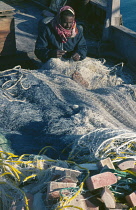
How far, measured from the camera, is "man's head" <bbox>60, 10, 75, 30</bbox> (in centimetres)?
607

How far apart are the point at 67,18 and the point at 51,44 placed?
0.59m

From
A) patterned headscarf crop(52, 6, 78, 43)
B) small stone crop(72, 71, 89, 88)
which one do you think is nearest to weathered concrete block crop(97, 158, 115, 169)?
small stone crop(72, 71, 89, 88)

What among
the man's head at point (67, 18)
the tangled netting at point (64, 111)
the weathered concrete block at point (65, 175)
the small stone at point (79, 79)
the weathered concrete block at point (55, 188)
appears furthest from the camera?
the man's head at point (67, 18)

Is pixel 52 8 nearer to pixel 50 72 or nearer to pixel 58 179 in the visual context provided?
pixel 50 72

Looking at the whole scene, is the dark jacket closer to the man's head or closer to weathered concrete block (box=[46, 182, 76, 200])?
the man's head

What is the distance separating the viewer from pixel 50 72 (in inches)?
225

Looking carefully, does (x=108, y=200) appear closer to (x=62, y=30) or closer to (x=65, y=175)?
(x=65, y=175)

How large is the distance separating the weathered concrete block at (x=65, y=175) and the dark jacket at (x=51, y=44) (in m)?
3.82

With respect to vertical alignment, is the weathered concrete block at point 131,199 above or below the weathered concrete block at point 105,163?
below

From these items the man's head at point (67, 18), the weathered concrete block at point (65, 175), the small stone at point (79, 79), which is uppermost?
the man's head at point (67, 18)

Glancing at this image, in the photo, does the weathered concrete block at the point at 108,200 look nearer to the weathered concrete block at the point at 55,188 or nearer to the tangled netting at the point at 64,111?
the weathered concrete block at the point at 55,188

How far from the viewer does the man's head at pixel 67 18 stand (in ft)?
19.9

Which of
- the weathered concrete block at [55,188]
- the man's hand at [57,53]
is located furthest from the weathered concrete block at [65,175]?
the man's hand at [57,53]

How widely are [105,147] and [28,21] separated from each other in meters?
7.47
